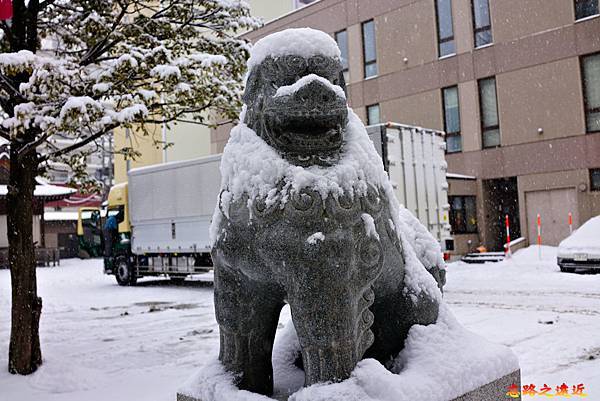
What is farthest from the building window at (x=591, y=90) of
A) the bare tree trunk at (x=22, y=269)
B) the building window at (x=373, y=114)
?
the bare tree trunk at (x=22, y=269)

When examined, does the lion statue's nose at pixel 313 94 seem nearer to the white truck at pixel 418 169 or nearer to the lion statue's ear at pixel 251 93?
the lion statue's ear at pixel 251 93

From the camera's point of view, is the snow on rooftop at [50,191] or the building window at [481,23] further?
the snow on rooftop at [50,191]

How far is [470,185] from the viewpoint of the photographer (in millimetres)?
19172

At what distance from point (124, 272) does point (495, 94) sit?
43.8 feet

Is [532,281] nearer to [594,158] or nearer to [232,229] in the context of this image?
[594,158]

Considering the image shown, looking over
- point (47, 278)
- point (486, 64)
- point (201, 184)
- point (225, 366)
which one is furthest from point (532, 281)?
point (47, 278)

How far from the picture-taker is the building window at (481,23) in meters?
19.4

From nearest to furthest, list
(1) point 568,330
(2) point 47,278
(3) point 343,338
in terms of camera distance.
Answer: (3) point 343,338 → (1) point 568,330 → (2) point 47,278

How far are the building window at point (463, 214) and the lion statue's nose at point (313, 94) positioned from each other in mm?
17178

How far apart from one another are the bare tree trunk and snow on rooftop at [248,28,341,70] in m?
4.60

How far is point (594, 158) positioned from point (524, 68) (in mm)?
3651

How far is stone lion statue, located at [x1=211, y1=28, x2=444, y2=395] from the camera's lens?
7.52ft

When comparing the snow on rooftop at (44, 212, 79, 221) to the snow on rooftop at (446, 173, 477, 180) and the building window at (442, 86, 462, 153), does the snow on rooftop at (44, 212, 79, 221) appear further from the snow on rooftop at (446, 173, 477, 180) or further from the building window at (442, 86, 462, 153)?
the snow on rooftop at (446, 173, 477, 180)

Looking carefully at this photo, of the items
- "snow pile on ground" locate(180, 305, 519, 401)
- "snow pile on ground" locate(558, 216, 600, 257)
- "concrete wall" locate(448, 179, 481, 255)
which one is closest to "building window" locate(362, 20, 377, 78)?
"concrete wall" locate(448, 179, 481, 255)
